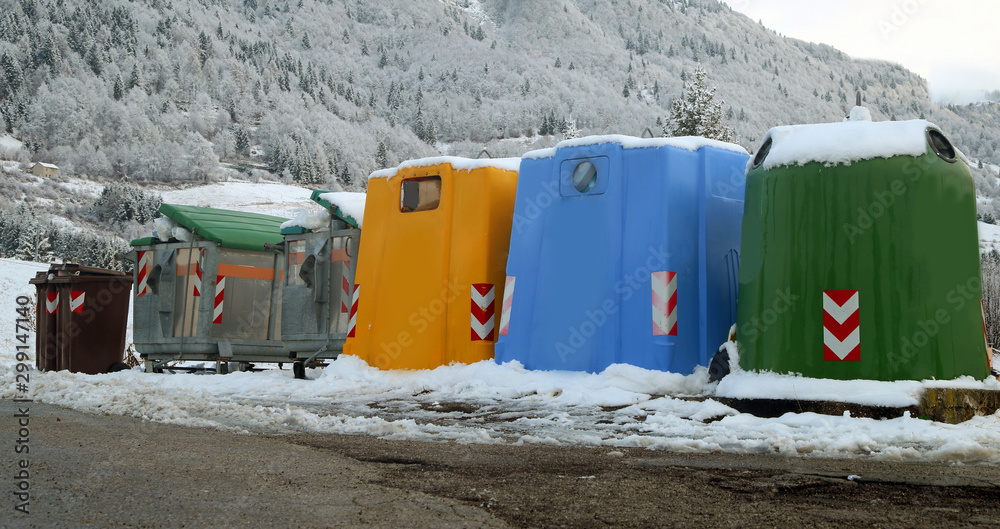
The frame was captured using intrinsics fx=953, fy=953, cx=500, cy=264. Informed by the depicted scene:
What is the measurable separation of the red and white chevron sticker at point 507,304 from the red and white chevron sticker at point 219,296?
510 centimetres

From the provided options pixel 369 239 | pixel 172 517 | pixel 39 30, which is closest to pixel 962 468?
pixel 172 517

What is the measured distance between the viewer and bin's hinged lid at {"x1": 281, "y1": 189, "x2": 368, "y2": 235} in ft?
36.7

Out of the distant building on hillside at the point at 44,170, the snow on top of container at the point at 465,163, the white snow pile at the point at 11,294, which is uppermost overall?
the distant building on hillside at the point at 44,170

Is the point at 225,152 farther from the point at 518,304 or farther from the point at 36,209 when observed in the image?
the point at 518,304

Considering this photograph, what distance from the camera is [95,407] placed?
701 cm

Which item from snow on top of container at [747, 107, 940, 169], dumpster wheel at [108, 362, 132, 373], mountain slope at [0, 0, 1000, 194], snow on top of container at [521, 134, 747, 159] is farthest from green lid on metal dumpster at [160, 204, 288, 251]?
mountain slope at [0, 0, 1000, 194]

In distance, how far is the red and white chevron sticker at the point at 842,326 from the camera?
6051mm

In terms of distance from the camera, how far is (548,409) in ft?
23.0

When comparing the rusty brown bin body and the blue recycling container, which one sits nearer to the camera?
the blue recycling container

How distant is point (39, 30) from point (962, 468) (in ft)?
621

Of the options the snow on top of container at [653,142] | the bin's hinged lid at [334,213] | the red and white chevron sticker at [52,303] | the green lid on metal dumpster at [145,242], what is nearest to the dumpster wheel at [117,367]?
the red and white chevron sticker at [52,303]

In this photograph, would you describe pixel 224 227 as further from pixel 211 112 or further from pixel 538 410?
pixel 211 112

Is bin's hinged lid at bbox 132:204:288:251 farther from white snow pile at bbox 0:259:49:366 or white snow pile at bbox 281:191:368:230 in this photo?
white snow pile at bbox 0:259:49:366

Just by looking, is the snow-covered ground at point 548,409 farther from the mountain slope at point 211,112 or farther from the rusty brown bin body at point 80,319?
the mountain slope at point 211,112
